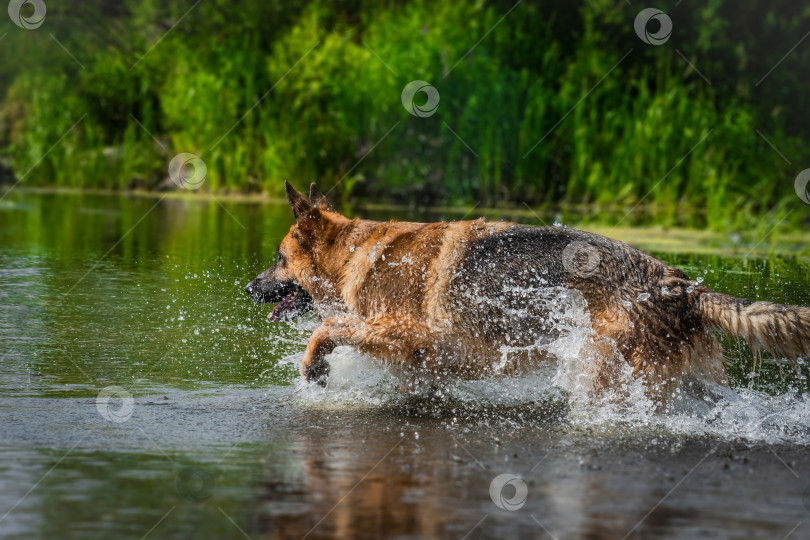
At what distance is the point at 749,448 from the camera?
16.6ft

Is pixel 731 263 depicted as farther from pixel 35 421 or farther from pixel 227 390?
pixel 35 421

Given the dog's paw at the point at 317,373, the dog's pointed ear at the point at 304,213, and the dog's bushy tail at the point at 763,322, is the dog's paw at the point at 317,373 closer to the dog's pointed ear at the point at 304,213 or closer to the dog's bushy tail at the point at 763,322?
the dog's pointed ear at the point at 304,213

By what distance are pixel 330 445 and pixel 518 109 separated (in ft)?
39.9

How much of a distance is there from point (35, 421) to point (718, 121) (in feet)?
40.3

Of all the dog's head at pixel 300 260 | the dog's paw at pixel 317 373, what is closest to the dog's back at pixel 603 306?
the dog's paw at pixel 317 373

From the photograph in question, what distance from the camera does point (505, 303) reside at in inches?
228

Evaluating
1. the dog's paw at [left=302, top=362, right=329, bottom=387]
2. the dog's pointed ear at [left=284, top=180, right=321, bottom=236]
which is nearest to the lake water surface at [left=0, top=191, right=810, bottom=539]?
the dog's paw at [left=302, top=362, right=329, bottom=387]

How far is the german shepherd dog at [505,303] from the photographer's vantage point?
538 centimetres

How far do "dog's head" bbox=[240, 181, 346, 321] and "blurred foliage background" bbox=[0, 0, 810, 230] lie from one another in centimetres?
816

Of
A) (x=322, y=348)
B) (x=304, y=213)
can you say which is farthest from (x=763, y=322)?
(x=304, y=213)

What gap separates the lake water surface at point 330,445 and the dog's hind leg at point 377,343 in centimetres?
20

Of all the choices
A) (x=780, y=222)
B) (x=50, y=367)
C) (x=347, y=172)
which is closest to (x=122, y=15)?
(x=347, y=172)

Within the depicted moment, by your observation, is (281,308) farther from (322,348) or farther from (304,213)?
(322,348)

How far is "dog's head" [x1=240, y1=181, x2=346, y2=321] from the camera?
21.7ft
